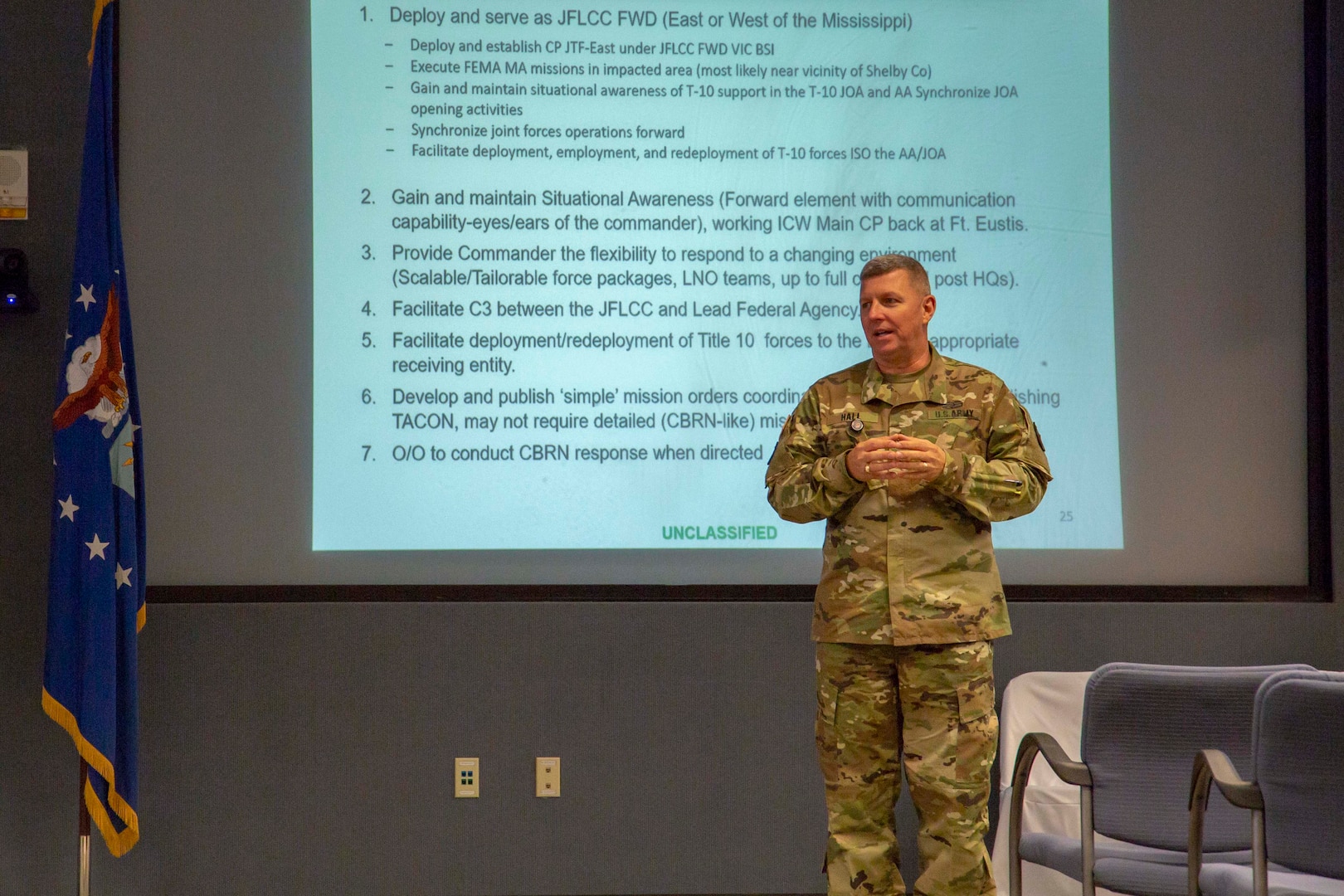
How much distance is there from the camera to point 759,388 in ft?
11.3

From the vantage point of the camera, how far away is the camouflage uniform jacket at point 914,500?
235 cm

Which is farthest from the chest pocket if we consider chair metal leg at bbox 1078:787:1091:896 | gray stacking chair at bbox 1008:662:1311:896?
chair metal leg at bbox 1078:787:1091:896

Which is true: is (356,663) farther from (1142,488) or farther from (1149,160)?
(1149,160)

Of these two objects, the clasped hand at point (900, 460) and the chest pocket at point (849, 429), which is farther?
the chest pocket at point (849, 429)

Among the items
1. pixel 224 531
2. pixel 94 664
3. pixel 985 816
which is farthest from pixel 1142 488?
pixel 94 664

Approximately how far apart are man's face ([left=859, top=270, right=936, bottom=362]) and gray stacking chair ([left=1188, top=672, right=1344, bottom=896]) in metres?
0.97

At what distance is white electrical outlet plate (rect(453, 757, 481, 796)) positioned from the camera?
334cm

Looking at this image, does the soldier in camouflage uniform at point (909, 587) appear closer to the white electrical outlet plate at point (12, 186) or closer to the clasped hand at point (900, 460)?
the clasped hand at point (900, 460)

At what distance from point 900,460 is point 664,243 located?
144 cm

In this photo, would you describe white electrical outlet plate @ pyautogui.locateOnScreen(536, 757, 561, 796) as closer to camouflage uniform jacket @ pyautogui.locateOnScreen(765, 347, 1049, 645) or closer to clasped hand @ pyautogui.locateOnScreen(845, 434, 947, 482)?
camouflage uniform jacket @ pyautogui.locateOnScreen(765, 347, 1049, 645)

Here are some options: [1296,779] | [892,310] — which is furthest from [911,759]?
[892,310]

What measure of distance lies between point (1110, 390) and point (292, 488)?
251cm

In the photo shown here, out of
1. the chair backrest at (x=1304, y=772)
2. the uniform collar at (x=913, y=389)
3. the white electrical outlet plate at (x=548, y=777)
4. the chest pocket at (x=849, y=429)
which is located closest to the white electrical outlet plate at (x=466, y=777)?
the white electrical outlet plate at (x=548, y=777)

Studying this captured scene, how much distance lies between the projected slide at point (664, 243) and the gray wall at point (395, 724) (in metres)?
0.31
